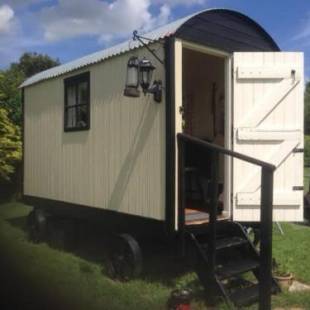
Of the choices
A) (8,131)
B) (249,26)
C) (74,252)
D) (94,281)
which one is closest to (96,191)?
(74,252)

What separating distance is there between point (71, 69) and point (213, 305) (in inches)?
170

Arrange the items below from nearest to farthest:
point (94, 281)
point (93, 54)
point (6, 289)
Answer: point (6, 289) → point (94, 281) → point (93, 54)

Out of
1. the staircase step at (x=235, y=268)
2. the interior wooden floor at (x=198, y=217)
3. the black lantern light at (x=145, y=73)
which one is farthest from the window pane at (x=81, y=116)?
the staircase step at (x=235, y=268)

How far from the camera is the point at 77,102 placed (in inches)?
295

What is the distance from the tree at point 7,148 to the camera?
11.3 meters

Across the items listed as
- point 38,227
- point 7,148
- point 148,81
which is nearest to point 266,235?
point 148,81

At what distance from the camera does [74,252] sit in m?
7.30

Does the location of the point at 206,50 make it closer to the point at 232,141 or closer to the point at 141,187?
the point at 232,141

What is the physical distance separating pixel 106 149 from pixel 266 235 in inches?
118

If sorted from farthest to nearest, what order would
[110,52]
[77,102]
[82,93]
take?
[77,102] → [82,93] → [110,52]

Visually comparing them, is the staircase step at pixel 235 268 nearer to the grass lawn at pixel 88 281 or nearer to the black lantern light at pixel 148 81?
the grass lawn at pixel 88 281

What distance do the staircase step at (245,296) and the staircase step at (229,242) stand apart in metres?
0.49

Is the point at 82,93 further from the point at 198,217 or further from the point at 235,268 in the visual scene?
the point at 235,268

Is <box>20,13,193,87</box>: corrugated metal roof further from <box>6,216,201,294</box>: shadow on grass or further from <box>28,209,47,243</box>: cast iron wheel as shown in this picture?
<box>6,216,201,294</box>: shadow on grass
